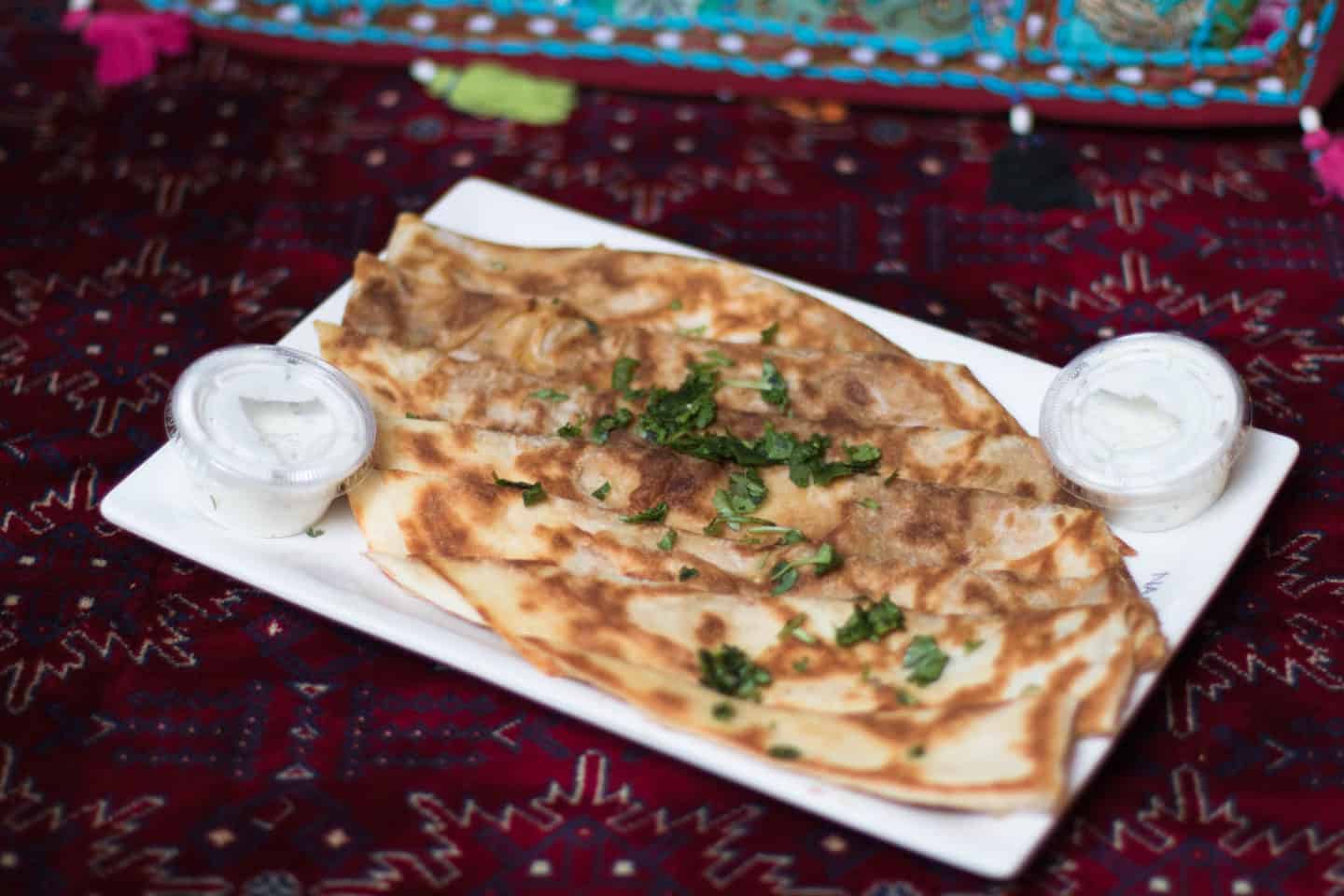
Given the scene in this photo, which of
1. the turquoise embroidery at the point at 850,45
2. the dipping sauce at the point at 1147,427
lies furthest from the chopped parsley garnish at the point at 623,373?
the turquoise embroidery at the point at 850,45

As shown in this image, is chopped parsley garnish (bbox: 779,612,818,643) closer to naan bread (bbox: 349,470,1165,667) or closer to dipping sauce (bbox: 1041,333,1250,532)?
naan bread (bbox: 349,470,1165,667)

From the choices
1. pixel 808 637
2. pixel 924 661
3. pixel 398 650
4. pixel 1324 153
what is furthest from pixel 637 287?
pixel 1324 153

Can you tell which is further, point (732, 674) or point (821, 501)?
point (821, 501)

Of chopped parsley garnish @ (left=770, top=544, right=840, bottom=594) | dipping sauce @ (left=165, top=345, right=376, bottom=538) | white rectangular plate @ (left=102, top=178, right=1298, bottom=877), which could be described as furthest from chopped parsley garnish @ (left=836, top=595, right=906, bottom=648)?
dipping sauce @ (left=165, top=345, right=376, bottom=538)

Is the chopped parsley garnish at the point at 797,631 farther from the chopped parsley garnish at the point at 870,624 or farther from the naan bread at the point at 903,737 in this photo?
the naan bread at the point at 903,737

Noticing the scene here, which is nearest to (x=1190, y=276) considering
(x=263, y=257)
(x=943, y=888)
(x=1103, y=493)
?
(x=1103, y=493)

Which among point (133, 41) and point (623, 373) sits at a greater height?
point (623, 373)

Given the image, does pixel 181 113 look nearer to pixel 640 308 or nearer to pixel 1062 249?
pixel 640 308

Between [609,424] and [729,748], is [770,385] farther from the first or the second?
[729,748]
